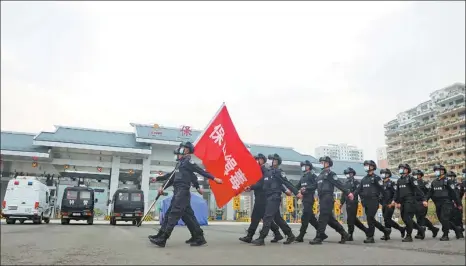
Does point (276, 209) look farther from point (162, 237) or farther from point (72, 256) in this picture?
point (72, 256)

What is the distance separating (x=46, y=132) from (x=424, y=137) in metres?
71.3

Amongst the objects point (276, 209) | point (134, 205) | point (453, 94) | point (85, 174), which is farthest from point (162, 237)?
point (453, 94)

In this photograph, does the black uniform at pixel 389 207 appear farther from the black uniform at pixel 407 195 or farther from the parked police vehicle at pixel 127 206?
the parked police vehicle at pixel 127 206

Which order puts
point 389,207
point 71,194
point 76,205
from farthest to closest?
point 71,194, point 76,205, point 389,207

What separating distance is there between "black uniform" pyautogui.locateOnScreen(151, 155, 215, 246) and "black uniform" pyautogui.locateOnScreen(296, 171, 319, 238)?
8.38ft

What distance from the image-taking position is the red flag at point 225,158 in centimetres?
805

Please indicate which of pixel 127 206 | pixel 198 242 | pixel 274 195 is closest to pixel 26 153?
pixel 127 206

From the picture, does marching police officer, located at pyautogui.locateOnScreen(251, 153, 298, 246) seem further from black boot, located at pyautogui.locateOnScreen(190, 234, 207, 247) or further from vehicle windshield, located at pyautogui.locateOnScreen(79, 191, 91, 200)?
vehicle windshield, located at pyautogui.locateOnScreen(79, 191, 91, 200)

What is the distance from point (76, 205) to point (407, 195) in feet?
54.8

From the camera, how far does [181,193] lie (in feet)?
23.4

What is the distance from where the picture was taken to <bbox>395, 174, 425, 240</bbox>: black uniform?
30.8ft

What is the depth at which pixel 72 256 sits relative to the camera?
5441 millimetres

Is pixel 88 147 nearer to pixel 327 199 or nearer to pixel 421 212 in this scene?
pixel 327 199

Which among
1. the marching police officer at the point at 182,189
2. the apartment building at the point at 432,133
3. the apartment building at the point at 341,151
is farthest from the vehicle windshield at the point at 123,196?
the apartment building at the point at 432,133
